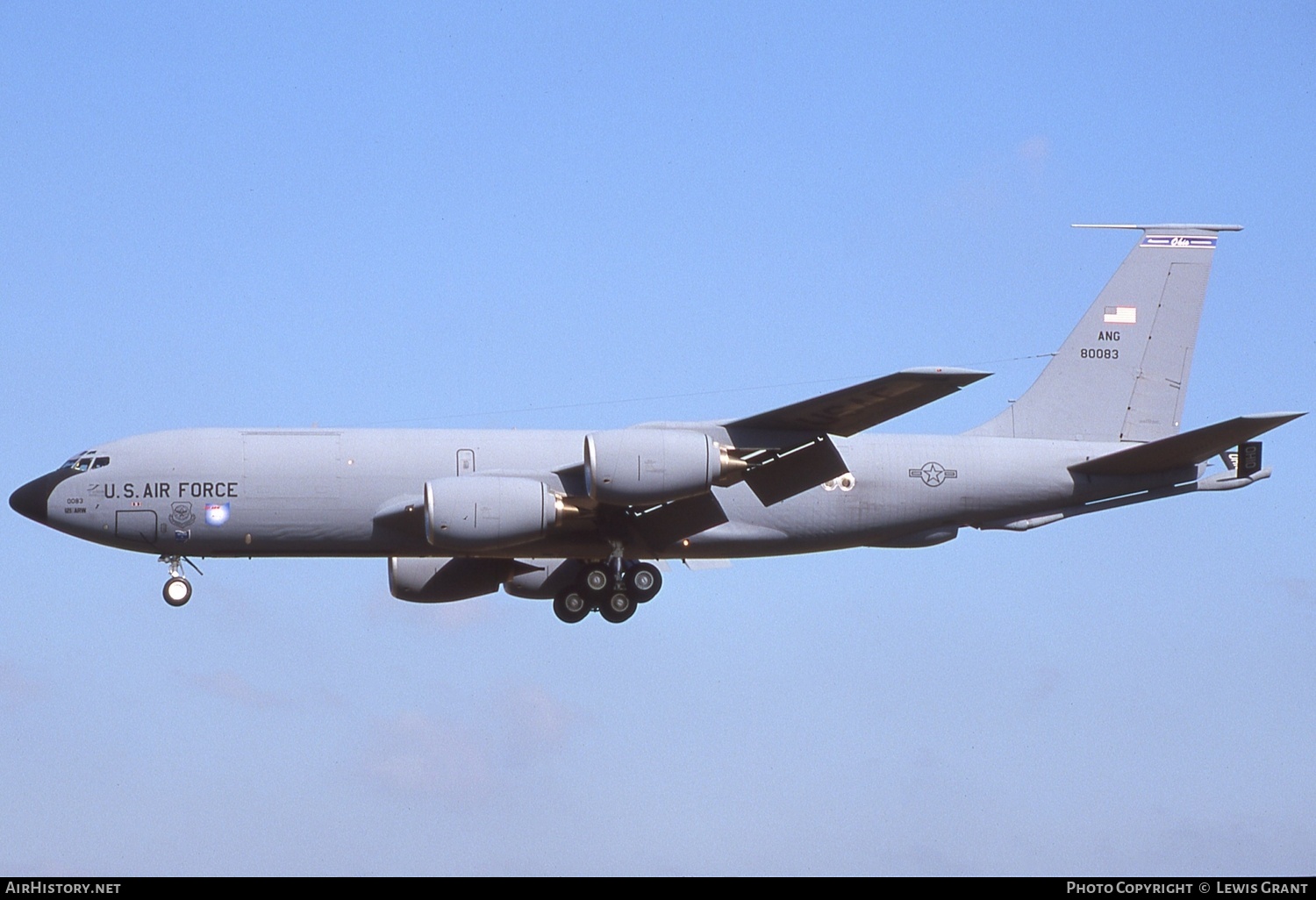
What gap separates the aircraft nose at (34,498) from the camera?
36.9 metres

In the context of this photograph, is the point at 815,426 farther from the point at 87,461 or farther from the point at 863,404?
the point at 87,461

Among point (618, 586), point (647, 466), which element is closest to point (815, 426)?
point (647, 466)

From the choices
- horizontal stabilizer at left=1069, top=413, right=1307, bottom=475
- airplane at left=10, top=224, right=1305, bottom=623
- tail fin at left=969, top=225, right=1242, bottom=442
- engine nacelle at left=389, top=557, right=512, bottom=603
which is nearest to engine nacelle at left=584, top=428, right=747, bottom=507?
airplane at left=10, top=224, right=1305, bottom=623

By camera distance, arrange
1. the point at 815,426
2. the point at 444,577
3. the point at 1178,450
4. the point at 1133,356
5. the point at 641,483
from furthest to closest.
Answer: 1. the point at 444,577
2. the point at 1133,356
3. the point at 1178,450
4. the point at 815,426
5. the point at 641,483

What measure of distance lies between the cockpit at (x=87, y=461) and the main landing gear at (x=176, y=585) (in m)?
2.18

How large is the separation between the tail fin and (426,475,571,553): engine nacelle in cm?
996

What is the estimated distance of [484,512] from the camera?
116ft

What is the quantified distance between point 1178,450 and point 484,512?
536 inches

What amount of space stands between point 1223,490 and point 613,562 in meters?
12.3

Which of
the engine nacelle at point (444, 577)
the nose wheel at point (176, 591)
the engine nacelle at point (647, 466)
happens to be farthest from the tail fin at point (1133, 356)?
the nose wheel at point (176, 591)
